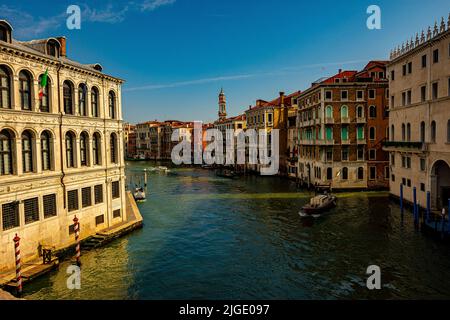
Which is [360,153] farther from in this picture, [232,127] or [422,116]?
[232,127]

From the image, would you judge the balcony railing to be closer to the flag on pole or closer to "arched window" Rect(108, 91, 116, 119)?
"arched window" Rect(108, 91, 116, 119)

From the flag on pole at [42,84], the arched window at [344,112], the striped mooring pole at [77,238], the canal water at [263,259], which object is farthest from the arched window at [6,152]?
the arched window at [344,112]

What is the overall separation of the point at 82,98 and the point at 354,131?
34.1m

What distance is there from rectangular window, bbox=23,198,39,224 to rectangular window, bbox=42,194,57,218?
1.80ft

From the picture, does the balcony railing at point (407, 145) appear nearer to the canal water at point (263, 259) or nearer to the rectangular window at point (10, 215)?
the canal water at point (263, 259)

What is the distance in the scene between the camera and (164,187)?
52.3 meters

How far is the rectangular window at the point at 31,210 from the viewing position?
1658 cm

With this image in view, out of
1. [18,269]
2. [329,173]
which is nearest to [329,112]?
[329,173]

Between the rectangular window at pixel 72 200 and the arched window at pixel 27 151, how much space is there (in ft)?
9.68

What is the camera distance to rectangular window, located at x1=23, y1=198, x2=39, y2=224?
1658cm

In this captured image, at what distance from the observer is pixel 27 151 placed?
56.0 feet

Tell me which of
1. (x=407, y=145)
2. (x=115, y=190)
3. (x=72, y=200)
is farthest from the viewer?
(x=407, y=145)
